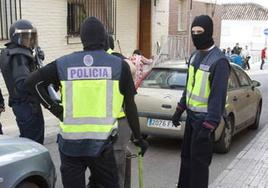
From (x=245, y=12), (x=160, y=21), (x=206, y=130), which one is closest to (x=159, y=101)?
(x=206, y=130)

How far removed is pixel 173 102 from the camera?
7090mm

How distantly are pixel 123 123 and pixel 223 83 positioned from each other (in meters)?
0.98

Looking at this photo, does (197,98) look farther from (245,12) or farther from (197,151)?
(245,12)

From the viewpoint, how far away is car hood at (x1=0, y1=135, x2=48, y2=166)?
11.4 feet

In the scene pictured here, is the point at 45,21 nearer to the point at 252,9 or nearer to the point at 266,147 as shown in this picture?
the point at 266,147

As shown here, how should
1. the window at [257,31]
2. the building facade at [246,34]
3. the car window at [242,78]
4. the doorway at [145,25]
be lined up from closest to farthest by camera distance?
the car window at [242,78] < the doorway at [145,25] < the building facade at [246,34] < the window at [257,31]

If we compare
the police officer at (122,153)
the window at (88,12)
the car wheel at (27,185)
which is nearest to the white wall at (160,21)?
the window at (88,12)

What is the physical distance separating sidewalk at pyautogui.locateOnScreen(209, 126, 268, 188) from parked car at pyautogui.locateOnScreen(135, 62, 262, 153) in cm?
47

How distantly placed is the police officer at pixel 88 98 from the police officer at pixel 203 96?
1.20 meters

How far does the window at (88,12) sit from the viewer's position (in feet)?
42.2

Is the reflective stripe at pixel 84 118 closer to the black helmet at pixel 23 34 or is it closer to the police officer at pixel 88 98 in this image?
the police officer at pixel 88 98

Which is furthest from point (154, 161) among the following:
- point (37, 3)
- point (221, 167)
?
point (37, 3)

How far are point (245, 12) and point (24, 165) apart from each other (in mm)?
60080

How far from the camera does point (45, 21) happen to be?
1148 centimetres
